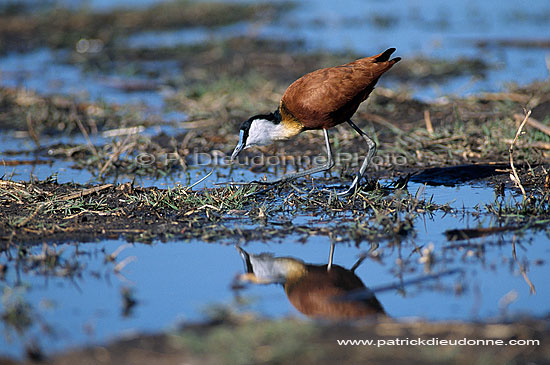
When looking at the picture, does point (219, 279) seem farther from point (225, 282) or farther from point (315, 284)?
point (315, 284)

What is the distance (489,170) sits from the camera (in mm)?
6277

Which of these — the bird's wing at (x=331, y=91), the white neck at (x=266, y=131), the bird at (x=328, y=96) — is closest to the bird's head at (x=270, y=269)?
the bird at (x=328, y=96)

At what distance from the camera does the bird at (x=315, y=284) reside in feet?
11.9

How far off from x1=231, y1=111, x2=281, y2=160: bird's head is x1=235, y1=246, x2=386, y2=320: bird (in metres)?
1.62

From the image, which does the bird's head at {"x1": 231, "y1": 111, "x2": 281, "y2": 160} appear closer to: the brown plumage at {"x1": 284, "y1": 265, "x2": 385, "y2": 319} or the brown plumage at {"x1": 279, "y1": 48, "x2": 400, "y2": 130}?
the brown plumage at {"x1": 279, "y1": 48, "x2": 400, "y2": 130}

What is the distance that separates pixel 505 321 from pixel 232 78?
7.59 m

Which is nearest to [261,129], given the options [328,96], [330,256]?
[328,96]

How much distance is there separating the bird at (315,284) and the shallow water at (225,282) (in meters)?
0.06

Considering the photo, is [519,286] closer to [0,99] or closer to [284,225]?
[284,225]

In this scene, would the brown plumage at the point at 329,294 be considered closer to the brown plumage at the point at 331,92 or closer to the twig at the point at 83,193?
the brown plumage at the point at 331,92

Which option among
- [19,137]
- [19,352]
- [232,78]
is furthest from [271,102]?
[19,352]

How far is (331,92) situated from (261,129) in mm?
776

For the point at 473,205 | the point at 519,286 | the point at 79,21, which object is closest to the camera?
the point at 519,286

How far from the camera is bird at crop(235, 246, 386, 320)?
3.62 m
